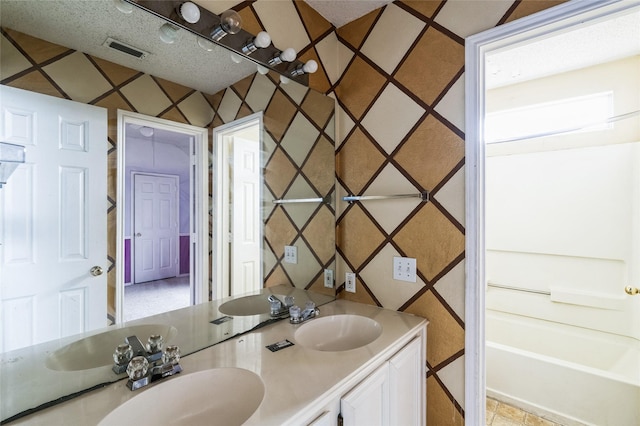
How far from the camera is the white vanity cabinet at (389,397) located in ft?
3.00

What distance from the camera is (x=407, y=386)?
4.28 feet

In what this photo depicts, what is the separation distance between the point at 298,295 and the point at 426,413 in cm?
86

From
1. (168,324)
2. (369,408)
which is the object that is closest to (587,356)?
(369,408)

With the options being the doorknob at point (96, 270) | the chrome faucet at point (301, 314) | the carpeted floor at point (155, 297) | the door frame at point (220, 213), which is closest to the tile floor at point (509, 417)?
the chrome faucet at point (301, 314)

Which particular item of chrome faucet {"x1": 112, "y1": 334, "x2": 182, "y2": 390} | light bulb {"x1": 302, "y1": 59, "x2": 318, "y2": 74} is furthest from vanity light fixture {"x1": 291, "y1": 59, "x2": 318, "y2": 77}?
chrome faucet {"x1": 112, "y1": 334, "x2": 182, "y2": 390}

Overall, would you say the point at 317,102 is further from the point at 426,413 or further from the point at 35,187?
the point at 426,413

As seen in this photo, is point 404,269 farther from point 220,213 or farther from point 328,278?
point 220,213

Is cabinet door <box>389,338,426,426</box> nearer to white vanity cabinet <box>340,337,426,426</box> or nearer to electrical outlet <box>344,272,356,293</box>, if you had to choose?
white vanity cabinet <box>340,337,426,426</box>

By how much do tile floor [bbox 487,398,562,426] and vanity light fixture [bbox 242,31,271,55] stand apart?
2.60 m

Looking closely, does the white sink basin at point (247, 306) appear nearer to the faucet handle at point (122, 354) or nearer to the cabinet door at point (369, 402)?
the faucet handle at point (122, 354)

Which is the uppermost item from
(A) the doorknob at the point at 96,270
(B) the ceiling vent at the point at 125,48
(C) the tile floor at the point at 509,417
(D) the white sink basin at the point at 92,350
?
(B) the ceiling vent at the point at 125,48

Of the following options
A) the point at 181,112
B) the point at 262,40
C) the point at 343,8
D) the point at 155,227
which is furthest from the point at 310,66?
the point at 155,227

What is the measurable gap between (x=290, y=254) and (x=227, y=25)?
3.57 ft

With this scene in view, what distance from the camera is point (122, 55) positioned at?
0.95 metres
